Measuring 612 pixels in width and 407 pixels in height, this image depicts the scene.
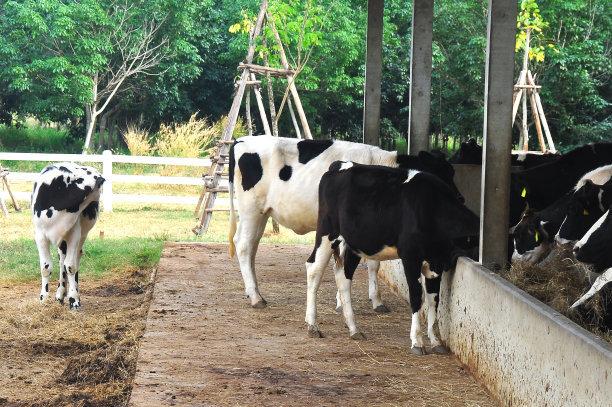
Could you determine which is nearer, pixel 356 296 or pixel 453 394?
pixel 453 394

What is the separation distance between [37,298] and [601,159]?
21.0 ft

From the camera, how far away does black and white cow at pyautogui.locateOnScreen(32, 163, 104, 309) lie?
31.8 ft

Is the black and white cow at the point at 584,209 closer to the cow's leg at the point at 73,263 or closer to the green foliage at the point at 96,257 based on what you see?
the cow's leg at the point at 73,263

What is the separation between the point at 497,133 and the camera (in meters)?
7.23

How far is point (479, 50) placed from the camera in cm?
3269

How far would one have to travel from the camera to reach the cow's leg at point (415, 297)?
289 inches

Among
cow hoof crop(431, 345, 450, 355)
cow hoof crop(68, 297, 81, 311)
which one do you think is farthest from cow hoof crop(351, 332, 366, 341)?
cow hoof crop(68, 297, 81, 311)

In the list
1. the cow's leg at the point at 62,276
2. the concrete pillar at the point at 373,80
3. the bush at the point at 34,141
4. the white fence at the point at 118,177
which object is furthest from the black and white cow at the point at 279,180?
the bush at the point at 34,141

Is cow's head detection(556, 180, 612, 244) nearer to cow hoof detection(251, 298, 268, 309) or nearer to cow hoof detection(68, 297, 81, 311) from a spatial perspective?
cow hoof detection(251, 298, 268, 309)

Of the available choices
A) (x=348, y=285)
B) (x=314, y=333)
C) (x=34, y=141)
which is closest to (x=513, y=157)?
(x=348, y=285)

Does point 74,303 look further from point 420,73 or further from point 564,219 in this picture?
point 564,219

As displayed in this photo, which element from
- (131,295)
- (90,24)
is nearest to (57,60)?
(90,24)

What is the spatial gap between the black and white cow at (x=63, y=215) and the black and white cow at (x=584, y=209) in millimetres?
4859

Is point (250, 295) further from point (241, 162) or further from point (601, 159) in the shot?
point (601, 159)
